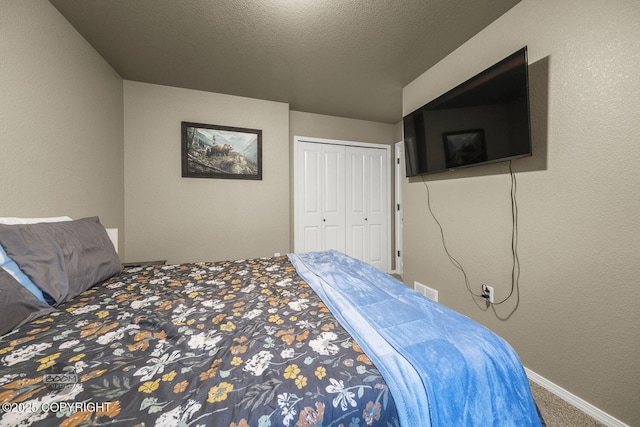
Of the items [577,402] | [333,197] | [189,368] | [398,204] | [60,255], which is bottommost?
[577,402]

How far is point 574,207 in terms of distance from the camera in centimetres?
143

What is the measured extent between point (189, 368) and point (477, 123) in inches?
94.0

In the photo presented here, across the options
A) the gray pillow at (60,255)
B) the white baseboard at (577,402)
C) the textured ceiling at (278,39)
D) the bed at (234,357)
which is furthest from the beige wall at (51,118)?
the white baseboard at (577,402)

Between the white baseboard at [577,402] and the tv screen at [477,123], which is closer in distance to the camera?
the white baseboard at [577,402]

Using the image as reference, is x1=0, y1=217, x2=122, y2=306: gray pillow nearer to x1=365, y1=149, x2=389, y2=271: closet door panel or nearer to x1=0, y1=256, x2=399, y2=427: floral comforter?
x1=0, y1=256, x2=399, y2=427: floral comforter

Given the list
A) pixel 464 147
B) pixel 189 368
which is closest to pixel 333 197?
pixel 464 147

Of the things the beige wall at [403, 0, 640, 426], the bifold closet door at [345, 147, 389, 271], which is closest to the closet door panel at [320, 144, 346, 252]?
the bifold closet door at [345, 147, 389, 271]

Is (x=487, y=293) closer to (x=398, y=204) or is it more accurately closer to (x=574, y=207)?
(x=574, y=207)

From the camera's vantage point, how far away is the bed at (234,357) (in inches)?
23.5

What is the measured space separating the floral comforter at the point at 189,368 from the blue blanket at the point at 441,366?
0.20ft

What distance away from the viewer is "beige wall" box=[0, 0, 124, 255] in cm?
141

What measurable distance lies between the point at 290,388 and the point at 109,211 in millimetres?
2775

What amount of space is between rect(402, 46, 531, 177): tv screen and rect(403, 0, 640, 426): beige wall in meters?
0.15
